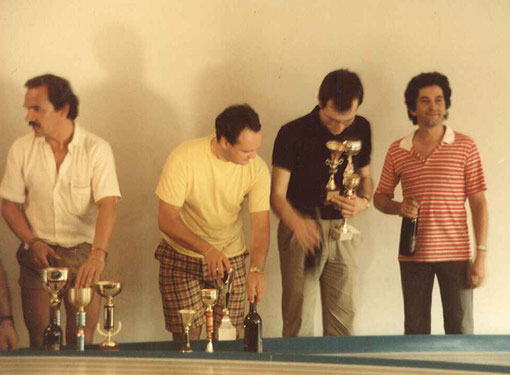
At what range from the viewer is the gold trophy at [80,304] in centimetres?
440

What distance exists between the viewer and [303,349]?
495 centimetres

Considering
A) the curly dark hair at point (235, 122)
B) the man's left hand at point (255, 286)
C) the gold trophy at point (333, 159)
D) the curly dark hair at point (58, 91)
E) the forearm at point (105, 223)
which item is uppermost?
the curly dark hair at point (58, 91)

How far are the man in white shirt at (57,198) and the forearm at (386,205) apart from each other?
4.95ft

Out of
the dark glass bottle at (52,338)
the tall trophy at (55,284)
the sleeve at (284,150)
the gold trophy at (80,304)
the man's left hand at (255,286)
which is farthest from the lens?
the sleeve at (284,150)

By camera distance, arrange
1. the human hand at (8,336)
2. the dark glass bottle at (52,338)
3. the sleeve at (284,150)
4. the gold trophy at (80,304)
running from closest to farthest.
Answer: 1. the dark glass bottle at (52,338)
2. the gold trophy at (80,304)
3. the human hand at (8,336)
4. the sleeve at (284,150)

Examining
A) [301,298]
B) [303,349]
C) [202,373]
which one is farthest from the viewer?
[301,298]

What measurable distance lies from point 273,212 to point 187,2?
51.2 inches

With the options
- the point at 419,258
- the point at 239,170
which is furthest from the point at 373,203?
the point at 239,170

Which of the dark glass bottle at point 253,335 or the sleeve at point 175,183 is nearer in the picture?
the dark glass bottle at point 253,335

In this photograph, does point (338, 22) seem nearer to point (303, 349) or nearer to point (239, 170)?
point (239, 170)

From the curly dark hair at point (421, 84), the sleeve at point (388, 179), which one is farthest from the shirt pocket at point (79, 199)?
the curly dark hair at point (421, 84)

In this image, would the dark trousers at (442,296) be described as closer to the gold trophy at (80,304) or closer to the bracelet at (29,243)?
the gold trophy at (80,304)

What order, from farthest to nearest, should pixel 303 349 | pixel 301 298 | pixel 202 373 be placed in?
pixel 301 298 < pixel 303 349 < pixel 202 373

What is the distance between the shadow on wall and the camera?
200 inches
